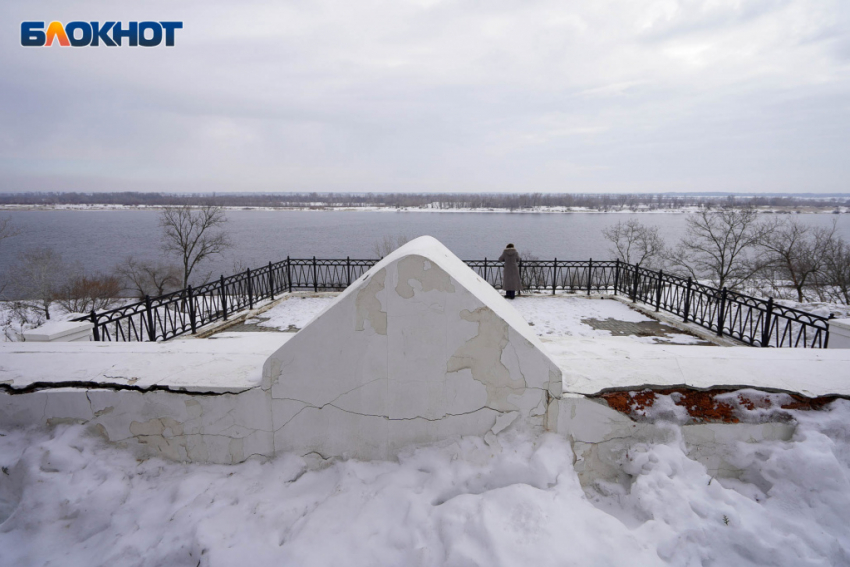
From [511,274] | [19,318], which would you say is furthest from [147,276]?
[511,274]

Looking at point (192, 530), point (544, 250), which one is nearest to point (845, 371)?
point (192, 530)

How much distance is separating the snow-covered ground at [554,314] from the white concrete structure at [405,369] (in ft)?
19.3

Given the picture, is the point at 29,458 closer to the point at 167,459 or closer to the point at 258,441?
the point at 167,459

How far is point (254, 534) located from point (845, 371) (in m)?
3.33

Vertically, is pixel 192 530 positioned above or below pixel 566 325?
above

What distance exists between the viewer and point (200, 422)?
2408mm

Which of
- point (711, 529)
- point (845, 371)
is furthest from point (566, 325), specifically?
point (711, 529)

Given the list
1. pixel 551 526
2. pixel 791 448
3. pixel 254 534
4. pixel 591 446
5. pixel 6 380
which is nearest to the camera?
pixel 551 526

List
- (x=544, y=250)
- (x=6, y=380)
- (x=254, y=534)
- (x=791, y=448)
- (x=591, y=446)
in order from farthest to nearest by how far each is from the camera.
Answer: (x=544, y=250) < (x=6, y=380) < (x=591, y=446) < (x=791, y=448) < (x=254, y=534)

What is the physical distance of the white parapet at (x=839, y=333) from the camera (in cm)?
551

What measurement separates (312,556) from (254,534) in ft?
1.06

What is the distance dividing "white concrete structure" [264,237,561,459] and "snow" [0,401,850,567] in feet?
0.46

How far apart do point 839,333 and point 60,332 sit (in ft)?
33.1

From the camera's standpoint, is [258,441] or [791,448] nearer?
[791,448]
